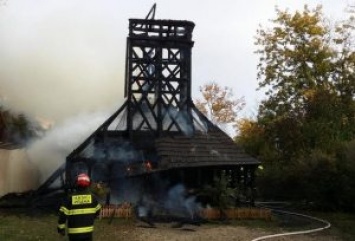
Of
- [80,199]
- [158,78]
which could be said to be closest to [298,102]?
[158,78]

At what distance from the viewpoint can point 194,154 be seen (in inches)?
826

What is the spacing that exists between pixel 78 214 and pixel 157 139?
13713mm

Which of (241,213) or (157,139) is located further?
(157,139)

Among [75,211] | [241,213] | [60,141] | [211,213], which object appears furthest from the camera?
[60,141]

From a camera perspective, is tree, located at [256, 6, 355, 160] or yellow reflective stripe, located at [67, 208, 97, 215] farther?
tree, located at [256, 6, 355, 160]

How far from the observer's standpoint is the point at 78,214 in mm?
8906

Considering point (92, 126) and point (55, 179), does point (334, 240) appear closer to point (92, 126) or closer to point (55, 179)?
point (55, 179)

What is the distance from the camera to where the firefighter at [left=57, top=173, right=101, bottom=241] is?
29.1 ft

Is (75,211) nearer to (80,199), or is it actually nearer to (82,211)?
(82,211)

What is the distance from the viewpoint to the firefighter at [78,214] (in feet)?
29.1

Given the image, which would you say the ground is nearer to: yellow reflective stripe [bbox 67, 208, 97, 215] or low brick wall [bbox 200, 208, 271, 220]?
low brick wall [bbox 200, 208, 271, 220]

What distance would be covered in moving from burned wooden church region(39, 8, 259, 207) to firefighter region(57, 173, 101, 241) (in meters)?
10.9

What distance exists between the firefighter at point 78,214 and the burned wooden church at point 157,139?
10.9 meters

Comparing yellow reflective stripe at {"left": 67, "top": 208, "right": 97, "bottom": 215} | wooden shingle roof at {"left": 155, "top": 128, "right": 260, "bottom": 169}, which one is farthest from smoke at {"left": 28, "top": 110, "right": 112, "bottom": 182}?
yellow reflective stripe at {"left": 67, "top": 208, "right": 97, "bottom": 215}
